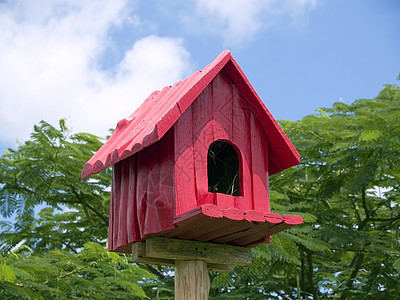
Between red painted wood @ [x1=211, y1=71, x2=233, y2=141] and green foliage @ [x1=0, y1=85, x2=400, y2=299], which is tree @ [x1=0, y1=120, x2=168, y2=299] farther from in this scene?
red painted wood @ [x1=211, y1=71, x2=233, y2=141]

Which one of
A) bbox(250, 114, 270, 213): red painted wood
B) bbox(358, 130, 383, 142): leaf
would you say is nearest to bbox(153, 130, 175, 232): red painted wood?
bbox(250, 114, 270, 213): red painted wood

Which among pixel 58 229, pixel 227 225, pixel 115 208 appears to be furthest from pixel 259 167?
pixel 58 229

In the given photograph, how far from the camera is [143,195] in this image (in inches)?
197

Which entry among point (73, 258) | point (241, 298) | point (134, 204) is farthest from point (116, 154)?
point (241, 298)

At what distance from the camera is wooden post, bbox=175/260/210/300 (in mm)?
5113

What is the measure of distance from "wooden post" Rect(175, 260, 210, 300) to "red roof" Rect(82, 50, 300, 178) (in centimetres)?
114

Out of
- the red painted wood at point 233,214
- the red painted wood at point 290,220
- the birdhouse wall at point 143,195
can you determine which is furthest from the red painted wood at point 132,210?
the red painted wood at point 290,220

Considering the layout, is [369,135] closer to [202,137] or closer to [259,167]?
→ [259,167]

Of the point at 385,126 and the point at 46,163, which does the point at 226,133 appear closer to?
the point at 385,126

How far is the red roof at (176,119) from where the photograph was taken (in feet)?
15.5

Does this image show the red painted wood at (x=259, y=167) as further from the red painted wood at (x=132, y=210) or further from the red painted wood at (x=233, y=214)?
the red painted wood at (x=132, y=210)

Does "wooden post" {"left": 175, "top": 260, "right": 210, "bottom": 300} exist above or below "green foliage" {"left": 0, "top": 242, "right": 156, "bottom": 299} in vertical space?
below

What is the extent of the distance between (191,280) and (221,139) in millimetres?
1278

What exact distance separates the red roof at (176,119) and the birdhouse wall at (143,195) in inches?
8.0
